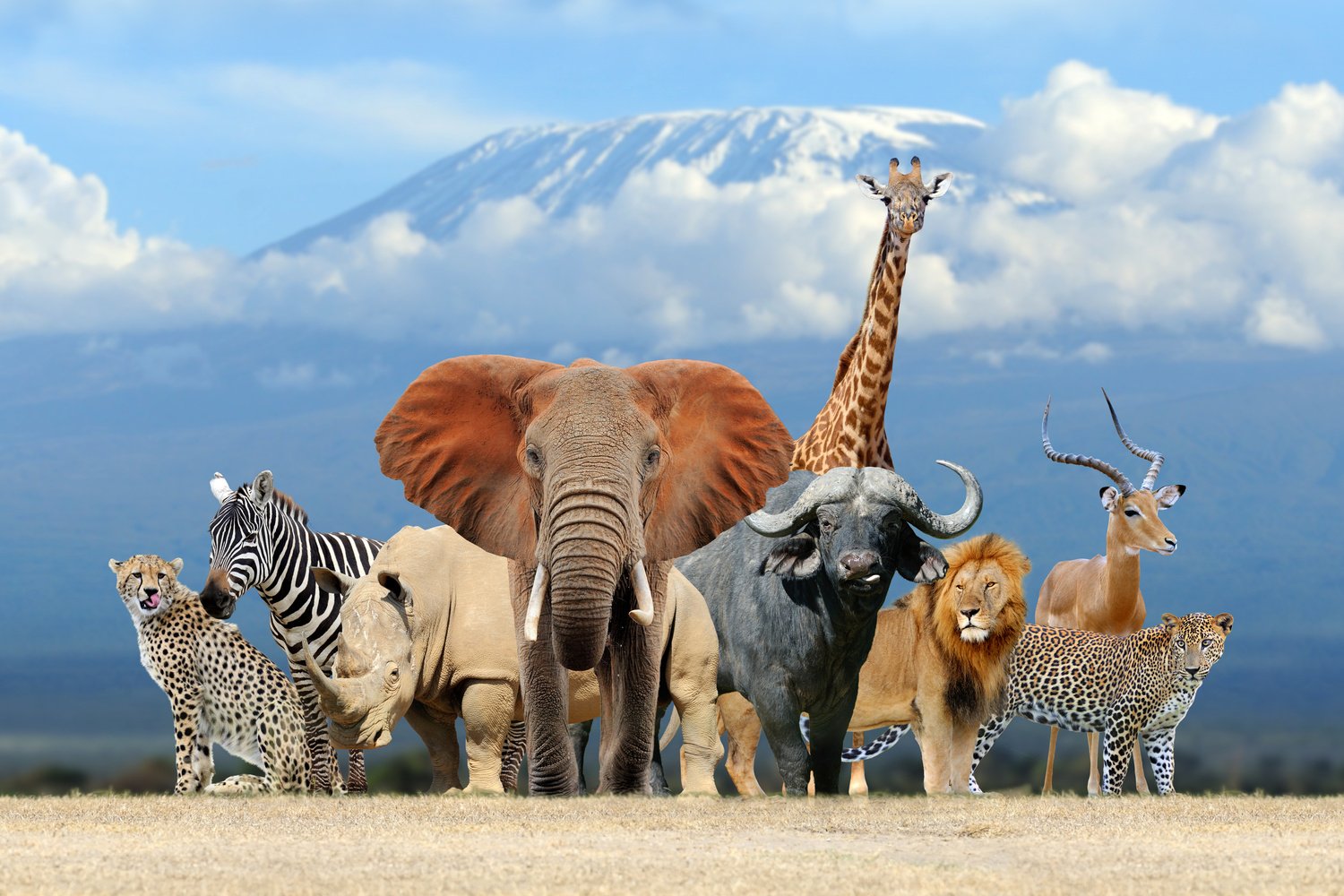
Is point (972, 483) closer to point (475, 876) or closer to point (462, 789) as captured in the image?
point (462, 789)

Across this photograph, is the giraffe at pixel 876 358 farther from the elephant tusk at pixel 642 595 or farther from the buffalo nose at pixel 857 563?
the elephant tusk at pixel 642 595

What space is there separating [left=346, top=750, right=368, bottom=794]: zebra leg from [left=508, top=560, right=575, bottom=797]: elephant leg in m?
2.69

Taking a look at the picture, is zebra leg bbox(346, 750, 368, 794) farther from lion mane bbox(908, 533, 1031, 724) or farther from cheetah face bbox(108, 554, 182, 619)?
lion mane bbox(908, 533, 1031, 724)

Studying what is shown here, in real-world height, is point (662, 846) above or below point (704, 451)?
below

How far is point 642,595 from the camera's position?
8.49 meters

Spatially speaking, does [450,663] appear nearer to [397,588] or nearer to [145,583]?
[397,588]

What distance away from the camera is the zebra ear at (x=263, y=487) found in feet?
39.7

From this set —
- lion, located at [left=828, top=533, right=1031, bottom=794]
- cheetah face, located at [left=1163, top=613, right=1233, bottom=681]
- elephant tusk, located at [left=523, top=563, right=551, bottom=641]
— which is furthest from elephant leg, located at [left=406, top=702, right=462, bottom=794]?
cheetah face, located at [left=1163, top=613, right=1233, bottom=681]

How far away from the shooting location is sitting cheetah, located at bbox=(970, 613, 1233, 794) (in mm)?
12789

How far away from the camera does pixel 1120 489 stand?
607 inches

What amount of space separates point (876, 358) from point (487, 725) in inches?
219

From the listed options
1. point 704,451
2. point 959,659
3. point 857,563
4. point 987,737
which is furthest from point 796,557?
point 987,737

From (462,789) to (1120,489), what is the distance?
25.4ft

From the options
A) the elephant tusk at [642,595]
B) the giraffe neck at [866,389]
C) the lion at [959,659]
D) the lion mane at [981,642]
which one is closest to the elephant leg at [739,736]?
the lion at [959,659]
